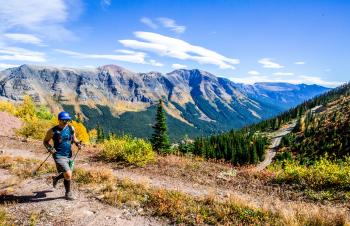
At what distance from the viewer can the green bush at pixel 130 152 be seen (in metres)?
18.3

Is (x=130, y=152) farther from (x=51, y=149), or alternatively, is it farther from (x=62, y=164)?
(x=51, y=149)

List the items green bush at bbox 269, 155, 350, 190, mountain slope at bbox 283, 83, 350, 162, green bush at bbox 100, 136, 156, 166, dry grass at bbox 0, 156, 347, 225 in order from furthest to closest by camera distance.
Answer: mountain slope at bbox 283, 83, 350, 162 < green bush at bbox 100, 136, 156, 166 < green bush at bbox 269, 155, 350, 190 < dry grass at bbox 0, 156, 347, 225

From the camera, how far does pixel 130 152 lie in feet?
62.2

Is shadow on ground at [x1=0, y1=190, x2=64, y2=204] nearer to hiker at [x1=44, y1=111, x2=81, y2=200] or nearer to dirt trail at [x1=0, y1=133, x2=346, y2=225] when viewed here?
dirt trail at [x1=0, y1=133, x2=346, y2=225]

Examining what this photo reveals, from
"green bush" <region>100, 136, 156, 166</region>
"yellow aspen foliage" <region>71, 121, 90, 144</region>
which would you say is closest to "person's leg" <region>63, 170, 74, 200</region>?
"green bush" <region>100, 136, 156, 166</region>

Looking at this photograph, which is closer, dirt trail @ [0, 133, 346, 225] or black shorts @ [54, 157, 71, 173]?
dirt trail @ [0, 133, 346, 225]

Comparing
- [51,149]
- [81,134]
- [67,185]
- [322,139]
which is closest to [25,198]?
[67,185]

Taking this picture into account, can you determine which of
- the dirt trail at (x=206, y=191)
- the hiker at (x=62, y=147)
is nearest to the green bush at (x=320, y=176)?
the dirt trail at (x=206, y=191)

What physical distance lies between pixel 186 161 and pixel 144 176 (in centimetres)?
402

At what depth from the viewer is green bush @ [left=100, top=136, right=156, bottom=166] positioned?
18.3 meters

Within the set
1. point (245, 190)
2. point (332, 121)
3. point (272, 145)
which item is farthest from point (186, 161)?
point (332, 121)

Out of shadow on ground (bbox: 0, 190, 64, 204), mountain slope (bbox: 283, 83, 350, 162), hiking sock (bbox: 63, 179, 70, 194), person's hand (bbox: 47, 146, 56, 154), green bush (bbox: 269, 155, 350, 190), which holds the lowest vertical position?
mountain slope (bbox: 283, 83, 350, 162)

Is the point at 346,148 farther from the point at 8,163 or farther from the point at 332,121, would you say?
the point at 8,163

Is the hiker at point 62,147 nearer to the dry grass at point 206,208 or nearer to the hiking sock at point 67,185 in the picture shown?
the hiking sock at point 67,185
